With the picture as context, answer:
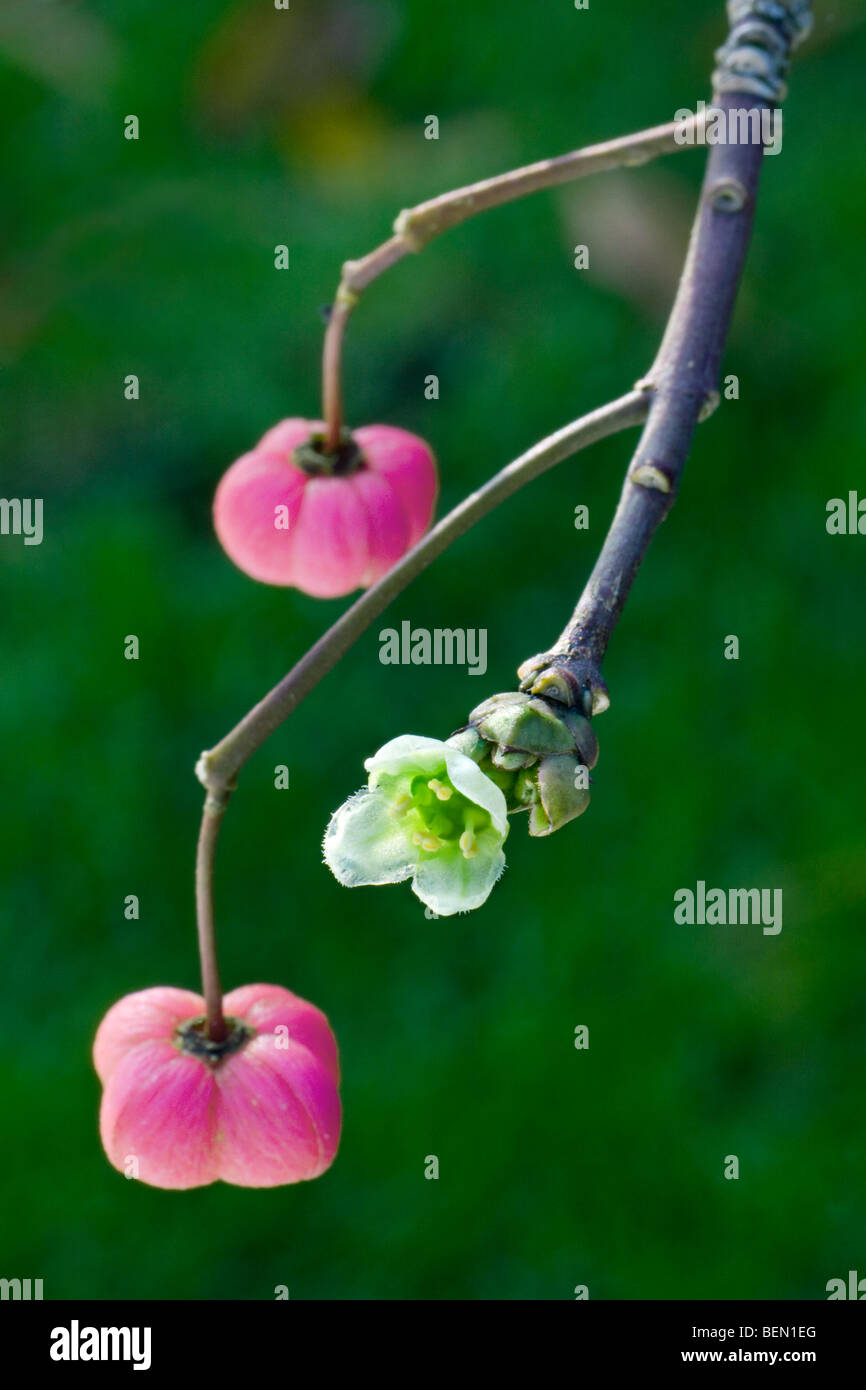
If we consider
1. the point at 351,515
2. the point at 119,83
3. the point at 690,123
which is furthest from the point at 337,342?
the point at 119,83

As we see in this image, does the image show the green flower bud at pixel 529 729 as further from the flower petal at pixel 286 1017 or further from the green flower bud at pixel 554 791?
the flower petal at pixel 286 1017

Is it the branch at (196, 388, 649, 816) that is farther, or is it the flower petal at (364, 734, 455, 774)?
the branch at (196, 388, 649, 816)
